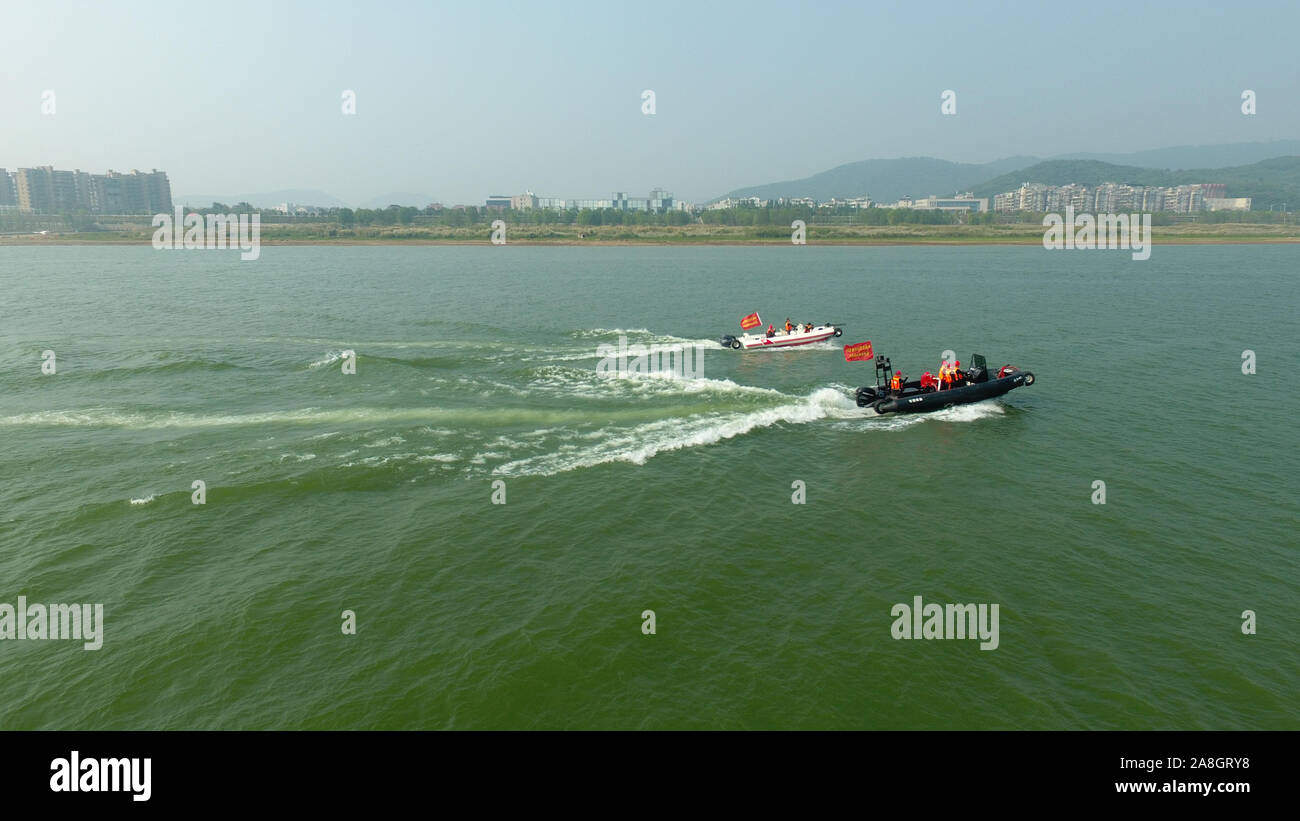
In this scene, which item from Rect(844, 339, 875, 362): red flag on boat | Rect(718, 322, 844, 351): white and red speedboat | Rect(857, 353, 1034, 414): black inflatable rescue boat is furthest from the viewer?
Rect(718, 322, 844, 351): white and red speedboat

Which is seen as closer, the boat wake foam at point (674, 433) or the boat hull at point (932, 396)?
the boat wake foam at point (674, 433)

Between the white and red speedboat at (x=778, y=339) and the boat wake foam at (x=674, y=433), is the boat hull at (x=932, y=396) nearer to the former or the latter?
the boat wake foam at (x=674, y=433)

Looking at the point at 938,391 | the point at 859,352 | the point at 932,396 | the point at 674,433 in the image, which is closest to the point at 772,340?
the point at 859,352

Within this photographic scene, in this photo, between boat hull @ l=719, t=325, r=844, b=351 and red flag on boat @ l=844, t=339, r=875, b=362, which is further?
boat hull @ l=719, t=325, r=844, b=351

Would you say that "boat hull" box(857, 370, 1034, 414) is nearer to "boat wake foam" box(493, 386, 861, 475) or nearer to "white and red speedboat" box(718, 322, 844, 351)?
"boat wake foam" box(493, 386, 861, 475)

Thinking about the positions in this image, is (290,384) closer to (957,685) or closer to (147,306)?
(957,685)

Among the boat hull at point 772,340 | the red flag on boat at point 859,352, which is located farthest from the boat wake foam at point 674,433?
the boat hull at point 772,340

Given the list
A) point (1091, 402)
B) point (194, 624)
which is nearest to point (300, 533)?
point (194, 624)

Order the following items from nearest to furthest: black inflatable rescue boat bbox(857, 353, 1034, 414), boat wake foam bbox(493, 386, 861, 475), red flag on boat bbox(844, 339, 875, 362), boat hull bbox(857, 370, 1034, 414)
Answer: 1. boat wake foam bbox(493, 386, 861, 475)
2. boat hull bbox(857, 370, 1034, 414)
3. black inflatable rescue boat bbox(857, 353, 1034, 414)
4. red flag on boat bbox(844, 339, 875, 362)

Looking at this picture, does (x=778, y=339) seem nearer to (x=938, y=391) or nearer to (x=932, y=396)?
(x=938, y=391)

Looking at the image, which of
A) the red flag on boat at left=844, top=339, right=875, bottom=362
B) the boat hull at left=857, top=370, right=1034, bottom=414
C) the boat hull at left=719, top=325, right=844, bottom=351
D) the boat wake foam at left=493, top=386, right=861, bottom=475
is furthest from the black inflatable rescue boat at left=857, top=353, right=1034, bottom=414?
the boat hull at left=719, top=325, right=844, bottom=351

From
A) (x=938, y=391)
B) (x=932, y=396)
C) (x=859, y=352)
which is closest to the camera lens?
(x=932, y=396)
